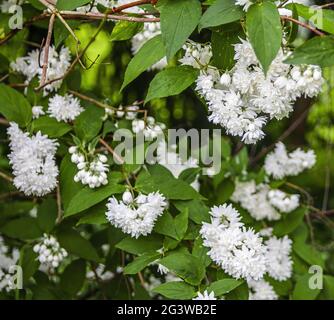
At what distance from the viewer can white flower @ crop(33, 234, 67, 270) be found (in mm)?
1782

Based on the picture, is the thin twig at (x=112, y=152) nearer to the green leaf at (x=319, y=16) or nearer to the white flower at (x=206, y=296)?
the white flower at (x=206, y=296)

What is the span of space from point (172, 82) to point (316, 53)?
0.35 m

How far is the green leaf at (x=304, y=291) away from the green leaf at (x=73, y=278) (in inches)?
26.4

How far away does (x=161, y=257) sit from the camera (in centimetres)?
152

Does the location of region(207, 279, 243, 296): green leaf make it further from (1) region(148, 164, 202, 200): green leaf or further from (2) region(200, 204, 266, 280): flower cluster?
(1) region(148, 164, 202, 200): green leaf

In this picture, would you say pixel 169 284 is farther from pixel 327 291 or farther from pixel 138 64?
pixel 327 291

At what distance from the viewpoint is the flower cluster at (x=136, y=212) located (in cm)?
148

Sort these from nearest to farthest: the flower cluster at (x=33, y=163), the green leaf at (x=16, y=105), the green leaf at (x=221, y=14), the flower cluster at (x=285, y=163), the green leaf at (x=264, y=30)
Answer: the green leaf at (x=264, y=30) → the green leaf at (x=221, y=14) → the flower cluster at (x=33, y=163) → the green leaf at (x=16, y=105) → the flower cluster at (x=285, y=163)

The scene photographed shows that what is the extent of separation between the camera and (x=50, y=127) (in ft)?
5.59

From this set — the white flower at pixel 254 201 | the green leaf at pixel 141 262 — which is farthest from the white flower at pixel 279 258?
the green leaf at pixel 141 262

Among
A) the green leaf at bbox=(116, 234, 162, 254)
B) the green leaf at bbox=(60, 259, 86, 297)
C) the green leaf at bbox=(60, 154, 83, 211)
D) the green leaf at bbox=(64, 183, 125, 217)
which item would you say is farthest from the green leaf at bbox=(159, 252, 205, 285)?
the green leaf at bbox=(60, 259, 86, 297)

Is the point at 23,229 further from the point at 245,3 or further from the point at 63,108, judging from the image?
the point at 245,3
